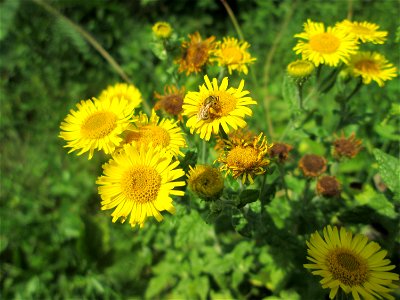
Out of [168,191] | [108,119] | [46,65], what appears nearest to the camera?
[168,191]

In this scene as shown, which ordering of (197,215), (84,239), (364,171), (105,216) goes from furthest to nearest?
(105,216)
(84,239)
(364,171)
(197,215)

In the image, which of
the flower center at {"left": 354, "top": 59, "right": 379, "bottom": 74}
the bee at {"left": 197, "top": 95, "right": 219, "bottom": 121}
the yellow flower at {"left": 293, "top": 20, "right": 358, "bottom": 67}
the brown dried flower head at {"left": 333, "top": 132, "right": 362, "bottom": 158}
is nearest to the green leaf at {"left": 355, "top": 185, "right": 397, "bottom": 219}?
the brown dried flower head at {"left": 333, "top": 132, "right": 362, "bottom": 158}

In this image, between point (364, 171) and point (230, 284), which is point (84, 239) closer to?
point (230, 284)

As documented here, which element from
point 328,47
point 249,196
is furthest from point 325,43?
point 249,196

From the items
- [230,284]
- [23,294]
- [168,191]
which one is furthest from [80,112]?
[23,294]

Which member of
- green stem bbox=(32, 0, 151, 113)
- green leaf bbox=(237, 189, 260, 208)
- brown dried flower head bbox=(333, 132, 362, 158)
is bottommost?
green leaf bbox=(237, 189, 260, 208)

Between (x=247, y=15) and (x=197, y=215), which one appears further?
(x=247, y=15)

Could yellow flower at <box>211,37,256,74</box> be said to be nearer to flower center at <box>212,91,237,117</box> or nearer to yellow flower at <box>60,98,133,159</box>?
flower center at <box>212,91,237,117</box>

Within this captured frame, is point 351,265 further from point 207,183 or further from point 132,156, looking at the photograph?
point 132,156

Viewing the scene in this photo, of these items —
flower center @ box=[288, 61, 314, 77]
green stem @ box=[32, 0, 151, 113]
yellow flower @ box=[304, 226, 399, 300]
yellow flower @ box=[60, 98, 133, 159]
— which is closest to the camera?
yellow flower @ box=[304, 226, 399, 300]
